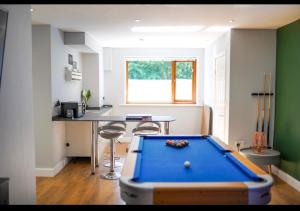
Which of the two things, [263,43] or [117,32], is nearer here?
[263,43]

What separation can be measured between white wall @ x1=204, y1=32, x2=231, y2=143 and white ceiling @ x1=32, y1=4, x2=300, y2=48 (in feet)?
0.90

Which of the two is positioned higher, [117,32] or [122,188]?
[117,32]

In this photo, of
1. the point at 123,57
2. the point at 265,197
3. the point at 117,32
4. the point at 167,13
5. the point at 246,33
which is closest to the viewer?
the point at 265,197

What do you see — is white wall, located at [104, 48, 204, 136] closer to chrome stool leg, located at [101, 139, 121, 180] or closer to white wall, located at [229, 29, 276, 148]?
white wall, located at [229, 29, 276, 148]

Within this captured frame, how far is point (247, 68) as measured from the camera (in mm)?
4777

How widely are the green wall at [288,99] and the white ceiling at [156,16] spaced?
0.24 meters

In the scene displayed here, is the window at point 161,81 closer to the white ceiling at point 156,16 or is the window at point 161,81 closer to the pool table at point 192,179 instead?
the white ceiling at point 156,16

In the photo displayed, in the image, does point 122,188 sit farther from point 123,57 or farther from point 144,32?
point 123,57

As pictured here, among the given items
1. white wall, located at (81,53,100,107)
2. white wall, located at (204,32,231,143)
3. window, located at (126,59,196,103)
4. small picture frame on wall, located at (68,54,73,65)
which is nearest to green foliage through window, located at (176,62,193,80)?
window, located at (126,59,196,103)

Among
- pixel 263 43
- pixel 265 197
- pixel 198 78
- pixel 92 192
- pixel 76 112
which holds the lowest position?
pixel 92 192

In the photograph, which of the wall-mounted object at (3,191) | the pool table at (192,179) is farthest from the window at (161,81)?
the wall-mounted object at (3,191)
